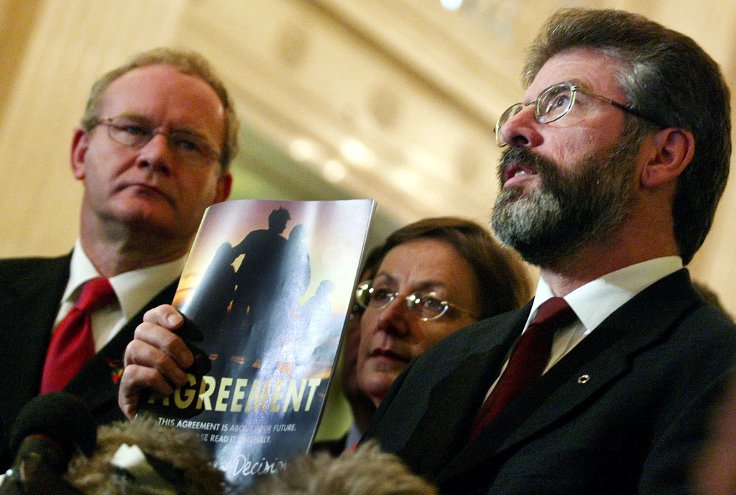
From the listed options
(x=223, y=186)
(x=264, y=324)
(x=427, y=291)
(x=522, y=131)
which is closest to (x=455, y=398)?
(x=264, y=324)

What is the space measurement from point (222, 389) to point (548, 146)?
2.42 feet

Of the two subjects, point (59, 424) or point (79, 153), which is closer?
point (59, 424)

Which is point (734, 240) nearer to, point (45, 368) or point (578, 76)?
point (578, 76)

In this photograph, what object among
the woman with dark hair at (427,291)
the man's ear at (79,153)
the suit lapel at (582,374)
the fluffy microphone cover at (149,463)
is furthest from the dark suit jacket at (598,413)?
the man's ear at (79,153)

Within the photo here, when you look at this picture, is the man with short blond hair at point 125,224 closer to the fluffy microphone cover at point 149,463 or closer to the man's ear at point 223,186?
the man's ear at point 223,186

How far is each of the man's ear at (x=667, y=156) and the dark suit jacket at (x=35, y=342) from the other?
1018 mm

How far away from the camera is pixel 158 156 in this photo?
2.30 metres

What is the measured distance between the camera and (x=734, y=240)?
393cm

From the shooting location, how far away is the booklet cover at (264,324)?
4.96 ft

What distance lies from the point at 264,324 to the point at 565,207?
584 mm

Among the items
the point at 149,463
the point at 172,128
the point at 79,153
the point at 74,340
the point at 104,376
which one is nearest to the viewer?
the point at 149,463

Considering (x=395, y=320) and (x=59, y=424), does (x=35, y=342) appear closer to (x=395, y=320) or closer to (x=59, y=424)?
(x=395, y=320)

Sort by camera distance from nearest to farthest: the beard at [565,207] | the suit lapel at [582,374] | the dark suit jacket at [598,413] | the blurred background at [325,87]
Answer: the dark suit jacket at [598,413] < the suit lapel at [582,374] < the beard at [565,207] < the blurred background at [325,87]

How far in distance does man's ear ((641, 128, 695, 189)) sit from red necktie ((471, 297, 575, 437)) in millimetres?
327
